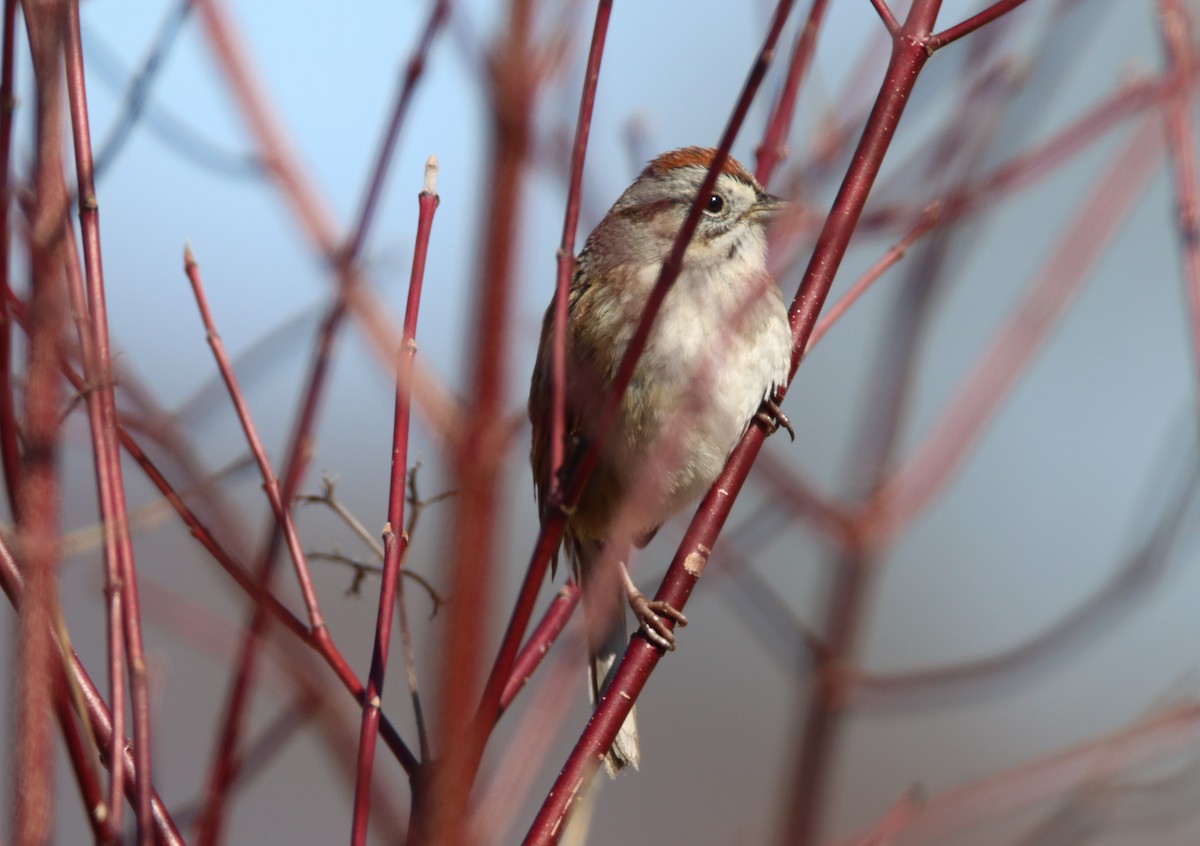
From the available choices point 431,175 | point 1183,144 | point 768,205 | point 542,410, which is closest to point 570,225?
point 431,175

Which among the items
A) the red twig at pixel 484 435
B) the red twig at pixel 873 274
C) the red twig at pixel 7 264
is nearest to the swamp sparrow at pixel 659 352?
the red twig at pixel 873 274

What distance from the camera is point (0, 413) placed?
Answer: 4.66 feet

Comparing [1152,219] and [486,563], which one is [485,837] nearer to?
[486,563]

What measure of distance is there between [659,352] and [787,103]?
706mm

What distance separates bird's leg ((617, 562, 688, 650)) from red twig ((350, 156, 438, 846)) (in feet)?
1.61

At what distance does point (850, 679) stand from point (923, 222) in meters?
0.98

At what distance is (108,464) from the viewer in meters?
1.49

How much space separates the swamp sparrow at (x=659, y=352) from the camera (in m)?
2.93

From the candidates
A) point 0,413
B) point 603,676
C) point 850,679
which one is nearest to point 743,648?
point 603,676

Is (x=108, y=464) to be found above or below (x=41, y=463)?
above

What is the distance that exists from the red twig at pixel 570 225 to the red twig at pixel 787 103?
2.86 ft

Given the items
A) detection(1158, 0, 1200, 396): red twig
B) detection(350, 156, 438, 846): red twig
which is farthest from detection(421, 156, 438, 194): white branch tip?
detection(1158, 0, 1200, 396): red twig

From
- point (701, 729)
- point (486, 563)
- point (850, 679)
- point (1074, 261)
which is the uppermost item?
point (701, 729)

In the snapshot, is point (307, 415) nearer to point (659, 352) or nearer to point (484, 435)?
point (484, 435)
